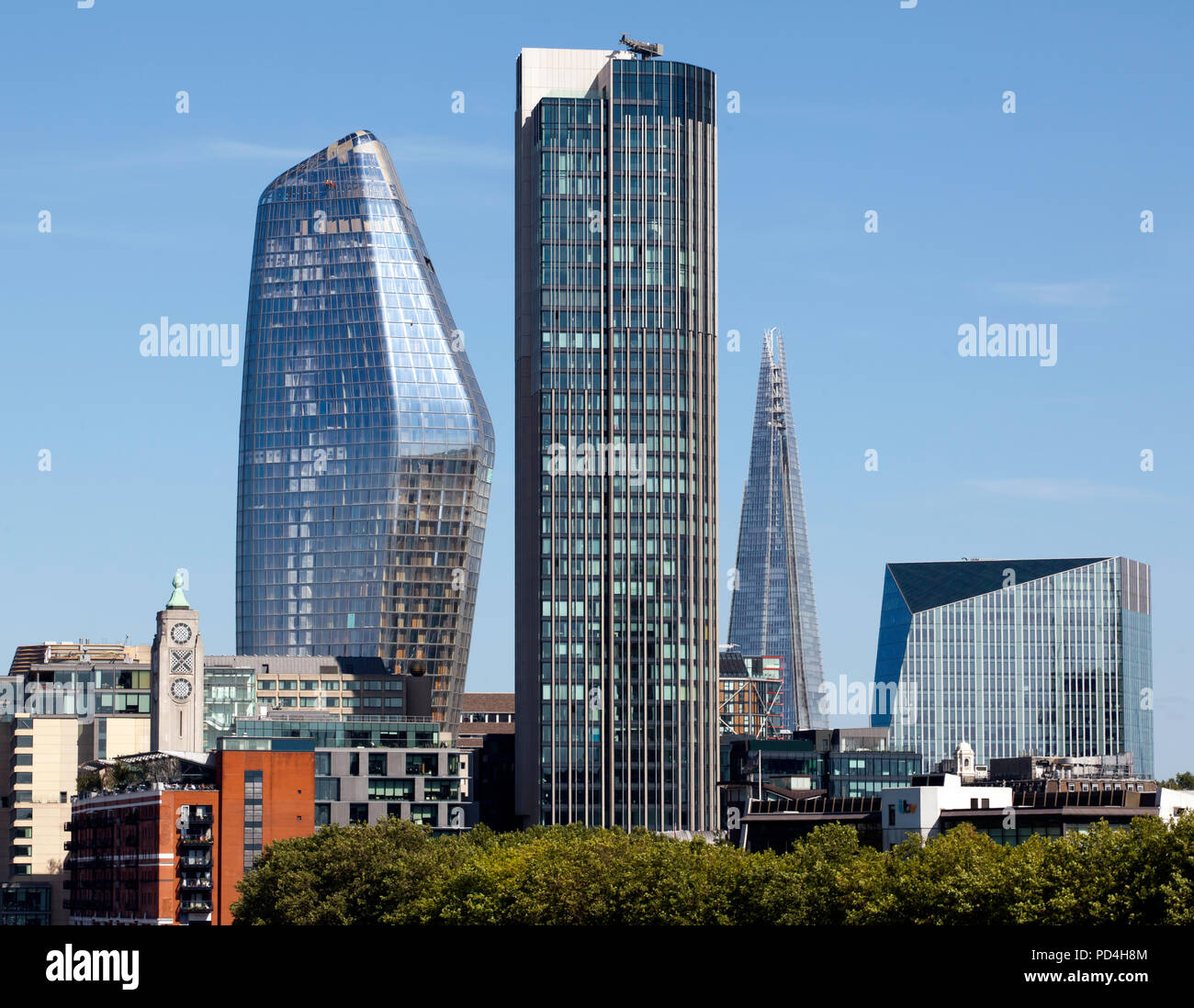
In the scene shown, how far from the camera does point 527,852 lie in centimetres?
17750

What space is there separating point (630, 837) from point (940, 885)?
234ft

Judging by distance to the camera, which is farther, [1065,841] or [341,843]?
[341,843]

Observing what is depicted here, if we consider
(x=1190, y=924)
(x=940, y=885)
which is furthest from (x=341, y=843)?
(x=1190, y=924)

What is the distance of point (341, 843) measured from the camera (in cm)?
19238

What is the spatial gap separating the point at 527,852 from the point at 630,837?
22345mm
